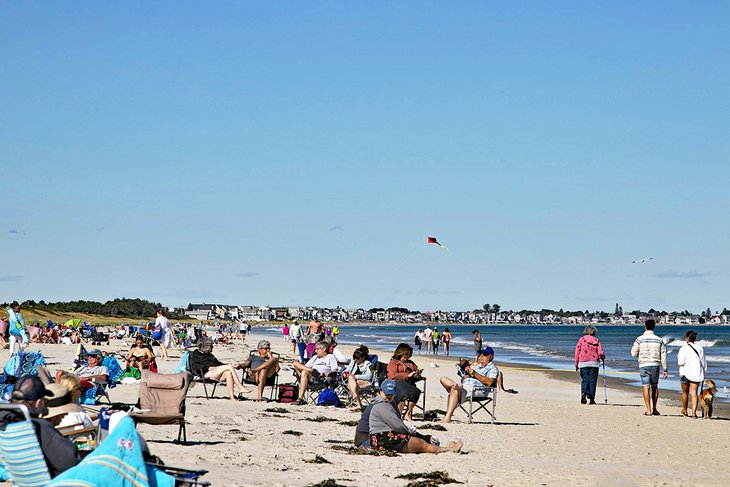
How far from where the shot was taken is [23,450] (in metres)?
5.30

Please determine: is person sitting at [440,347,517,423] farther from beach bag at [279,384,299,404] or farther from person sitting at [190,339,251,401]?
person sitting at [190,339,251,401]

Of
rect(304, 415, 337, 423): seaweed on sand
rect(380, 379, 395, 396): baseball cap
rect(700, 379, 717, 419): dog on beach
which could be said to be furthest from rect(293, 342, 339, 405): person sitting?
rect(700, 379, 717, 419): dog on beach

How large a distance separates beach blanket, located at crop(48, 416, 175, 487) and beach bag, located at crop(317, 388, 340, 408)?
9031 millimetres

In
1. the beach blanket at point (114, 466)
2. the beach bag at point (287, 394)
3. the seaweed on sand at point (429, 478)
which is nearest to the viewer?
the beach blanket at point (114, 466)

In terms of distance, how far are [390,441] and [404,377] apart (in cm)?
310

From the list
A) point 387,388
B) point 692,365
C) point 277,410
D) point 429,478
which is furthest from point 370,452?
point 692,365

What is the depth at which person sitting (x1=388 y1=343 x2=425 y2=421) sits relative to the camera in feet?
40.1

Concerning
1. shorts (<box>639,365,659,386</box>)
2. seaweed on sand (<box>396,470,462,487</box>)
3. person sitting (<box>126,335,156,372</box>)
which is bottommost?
seaweed on sand (<box>396,470,462,487</box>)

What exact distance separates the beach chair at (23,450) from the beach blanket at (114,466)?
0.24m

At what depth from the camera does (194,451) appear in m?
8.71

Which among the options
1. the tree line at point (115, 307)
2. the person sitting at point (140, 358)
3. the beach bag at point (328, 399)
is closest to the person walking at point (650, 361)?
the beach bag at point (328, 399)

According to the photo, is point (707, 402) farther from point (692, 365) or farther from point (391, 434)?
point (391, 434)

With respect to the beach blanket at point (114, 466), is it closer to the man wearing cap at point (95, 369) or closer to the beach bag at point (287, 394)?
the man wearing cap at point (95, 369)

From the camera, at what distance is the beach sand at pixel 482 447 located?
325 inches
